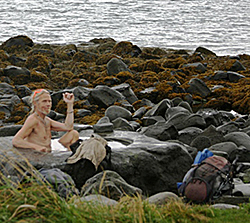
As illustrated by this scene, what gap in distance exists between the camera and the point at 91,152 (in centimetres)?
766

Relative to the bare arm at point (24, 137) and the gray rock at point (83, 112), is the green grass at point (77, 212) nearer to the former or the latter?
the bare arm at point (24, 137)

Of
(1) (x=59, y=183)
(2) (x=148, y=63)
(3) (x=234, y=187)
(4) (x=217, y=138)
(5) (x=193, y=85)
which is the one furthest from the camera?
(2) (x=148, y=63)

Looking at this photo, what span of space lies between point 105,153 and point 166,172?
1322 mm

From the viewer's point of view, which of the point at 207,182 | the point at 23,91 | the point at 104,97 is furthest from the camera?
the point at 23,91

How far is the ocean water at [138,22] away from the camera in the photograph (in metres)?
36.6

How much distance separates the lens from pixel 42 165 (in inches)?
301

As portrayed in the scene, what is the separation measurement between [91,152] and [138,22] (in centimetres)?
4264

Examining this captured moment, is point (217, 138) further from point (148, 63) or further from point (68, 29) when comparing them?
point (68, 29)

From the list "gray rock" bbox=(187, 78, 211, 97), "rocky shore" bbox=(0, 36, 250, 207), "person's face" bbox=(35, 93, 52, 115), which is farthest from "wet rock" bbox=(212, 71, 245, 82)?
"person's face" bbox=(35, 93, 52, 115)

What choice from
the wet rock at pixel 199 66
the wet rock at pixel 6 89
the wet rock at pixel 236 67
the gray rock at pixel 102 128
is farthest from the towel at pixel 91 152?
the wet rock at pixel 236 67

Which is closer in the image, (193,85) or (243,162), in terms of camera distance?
(243,162)

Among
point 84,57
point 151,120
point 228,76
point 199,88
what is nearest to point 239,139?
point 151,120

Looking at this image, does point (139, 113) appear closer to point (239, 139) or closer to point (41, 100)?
→ point (239, 139)

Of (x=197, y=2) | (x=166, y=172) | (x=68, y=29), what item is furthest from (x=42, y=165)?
(x=197, y=2)
